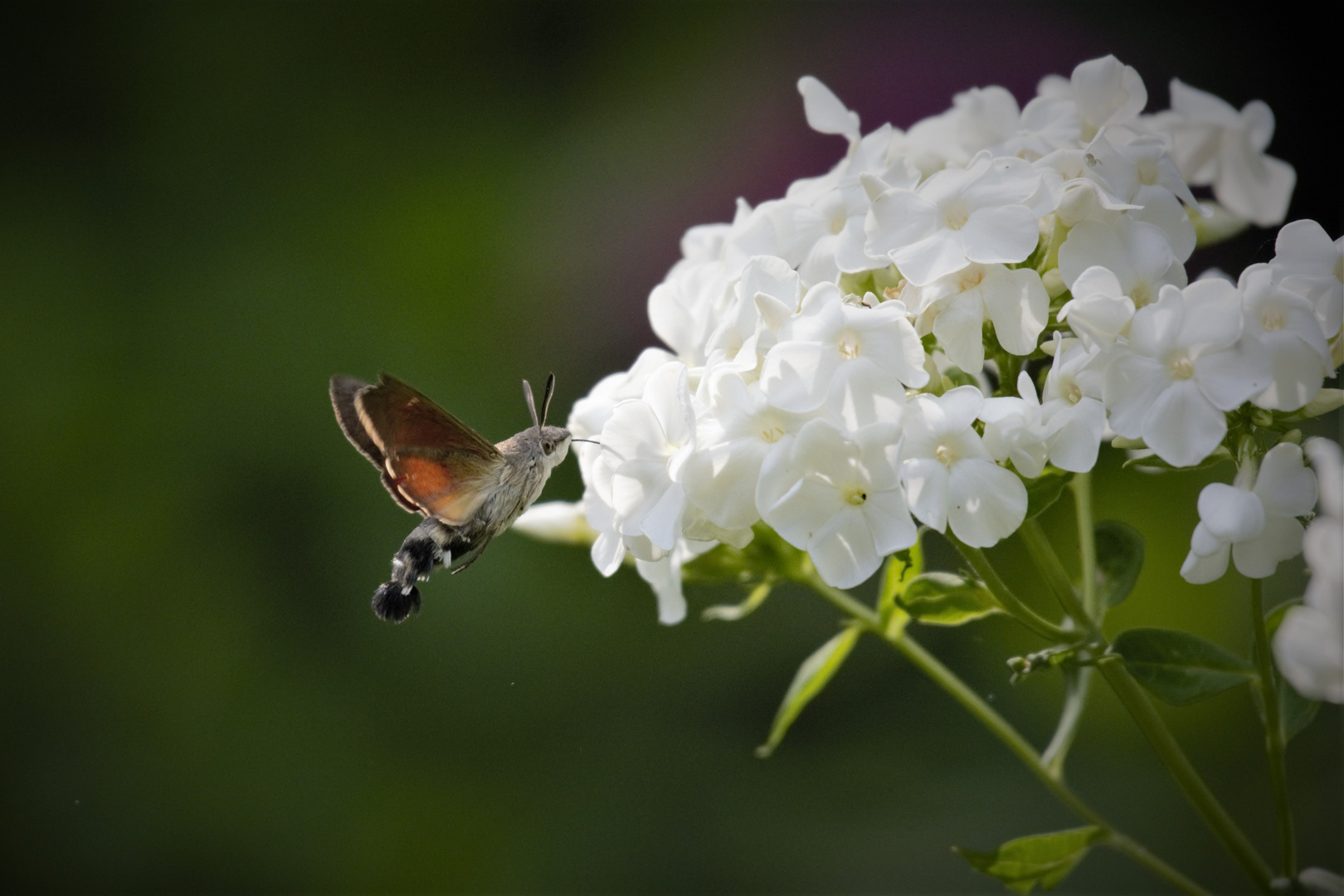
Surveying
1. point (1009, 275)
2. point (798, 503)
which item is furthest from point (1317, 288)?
point (798, 503)

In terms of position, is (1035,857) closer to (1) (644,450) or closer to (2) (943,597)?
(2) (943,597)

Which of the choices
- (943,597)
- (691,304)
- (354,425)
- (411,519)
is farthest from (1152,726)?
(411,519)

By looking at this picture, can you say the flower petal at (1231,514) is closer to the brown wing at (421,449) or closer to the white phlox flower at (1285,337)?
the white phlox flower at (1285,337)

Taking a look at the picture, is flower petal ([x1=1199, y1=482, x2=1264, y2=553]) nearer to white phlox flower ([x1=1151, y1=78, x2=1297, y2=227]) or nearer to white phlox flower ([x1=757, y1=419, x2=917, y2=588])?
white phlox flower ([x1=757, y1=419, x2=917, y2=588])

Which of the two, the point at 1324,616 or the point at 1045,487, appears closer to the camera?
the point at 1324,616

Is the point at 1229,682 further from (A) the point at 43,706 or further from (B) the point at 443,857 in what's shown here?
(A) the point at 43,706

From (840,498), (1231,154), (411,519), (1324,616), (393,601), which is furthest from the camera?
(411,519)

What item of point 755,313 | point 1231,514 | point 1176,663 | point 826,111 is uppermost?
point 826,111
